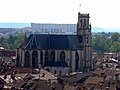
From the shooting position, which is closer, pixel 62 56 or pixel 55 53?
pixel 62 56

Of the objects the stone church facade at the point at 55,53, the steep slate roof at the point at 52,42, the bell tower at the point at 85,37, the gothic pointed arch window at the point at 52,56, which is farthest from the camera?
the bell tower at the point at 85,37

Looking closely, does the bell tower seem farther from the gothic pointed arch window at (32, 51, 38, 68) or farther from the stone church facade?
the gothic pointed arch window at (32, 51, 38, 68)

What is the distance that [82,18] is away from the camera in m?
90.9

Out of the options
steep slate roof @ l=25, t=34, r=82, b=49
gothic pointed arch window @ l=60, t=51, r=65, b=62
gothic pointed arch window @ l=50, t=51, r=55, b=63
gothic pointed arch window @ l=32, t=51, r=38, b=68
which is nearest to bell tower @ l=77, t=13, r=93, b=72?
steep slate roof @ l=25, t=34, r=82, b=49

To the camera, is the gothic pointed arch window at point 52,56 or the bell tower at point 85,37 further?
the bell tower at point 85,37

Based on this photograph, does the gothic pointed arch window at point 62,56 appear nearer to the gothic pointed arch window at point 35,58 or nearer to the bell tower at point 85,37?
the bell tower at point 85,37

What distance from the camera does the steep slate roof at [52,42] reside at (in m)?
87.6

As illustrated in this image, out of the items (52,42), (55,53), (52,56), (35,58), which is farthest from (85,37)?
(35,58)

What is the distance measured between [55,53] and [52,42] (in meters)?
1.91

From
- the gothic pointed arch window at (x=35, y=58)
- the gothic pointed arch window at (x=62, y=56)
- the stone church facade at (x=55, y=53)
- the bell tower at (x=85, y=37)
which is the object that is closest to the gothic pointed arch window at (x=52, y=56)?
the stone church facade at (x=55, y=53)

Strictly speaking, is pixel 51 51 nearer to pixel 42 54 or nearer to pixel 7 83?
pixel 42 54

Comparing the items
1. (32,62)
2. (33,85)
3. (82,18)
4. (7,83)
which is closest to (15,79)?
(7,83)

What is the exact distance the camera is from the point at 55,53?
88.1 m

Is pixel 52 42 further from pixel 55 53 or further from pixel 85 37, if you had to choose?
pixel 85 37
